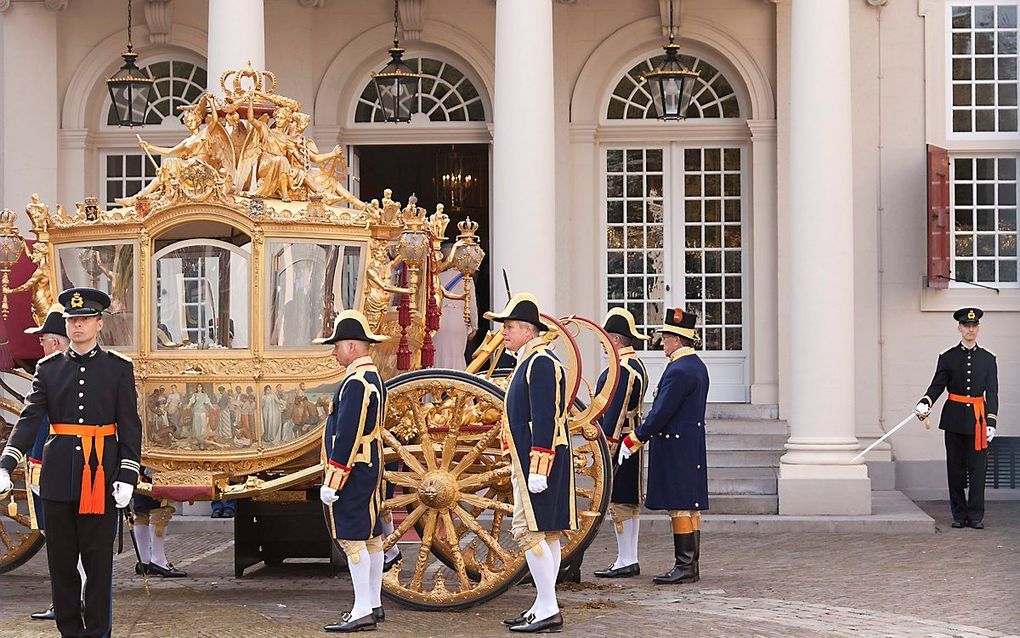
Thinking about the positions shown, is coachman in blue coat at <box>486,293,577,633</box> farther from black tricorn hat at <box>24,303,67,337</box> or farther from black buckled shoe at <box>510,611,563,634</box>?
black tricorn hat at <box>24,303,67,337</box>

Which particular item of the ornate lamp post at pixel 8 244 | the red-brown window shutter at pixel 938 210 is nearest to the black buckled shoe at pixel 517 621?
the ornate lamp post at pixel 8 244

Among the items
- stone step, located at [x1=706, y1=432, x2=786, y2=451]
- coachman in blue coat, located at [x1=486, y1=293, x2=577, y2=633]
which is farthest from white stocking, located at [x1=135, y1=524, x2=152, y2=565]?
stone step, located at [x1=706, y1=432, x2=786, y2=451]

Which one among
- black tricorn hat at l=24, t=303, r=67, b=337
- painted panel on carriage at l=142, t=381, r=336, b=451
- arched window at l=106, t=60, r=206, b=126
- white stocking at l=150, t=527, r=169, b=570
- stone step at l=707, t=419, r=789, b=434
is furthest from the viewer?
arched window at l=106, t=60, r=206, b=126

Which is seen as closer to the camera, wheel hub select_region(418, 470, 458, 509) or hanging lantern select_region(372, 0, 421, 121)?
wheel hub select_region(418, 470, 458, 509)

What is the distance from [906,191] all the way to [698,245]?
7.52 ft

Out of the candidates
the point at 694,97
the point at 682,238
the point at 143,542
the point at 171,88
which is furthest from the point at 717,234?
the point at 143,542

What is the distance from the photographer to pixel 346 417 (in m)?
9.09

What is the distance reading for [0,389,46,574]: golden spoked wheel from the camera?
10812 millimetres

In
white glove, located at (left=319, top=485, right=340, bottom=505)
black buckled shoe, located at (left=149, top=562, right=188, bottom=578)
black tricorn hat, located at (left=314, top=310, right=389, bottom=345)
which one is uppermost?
black tricorn hat, located at (left=314, top=310, right=389, bottom=345)

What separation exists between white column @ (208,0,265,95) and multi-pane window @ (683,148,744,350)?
5.28 meters

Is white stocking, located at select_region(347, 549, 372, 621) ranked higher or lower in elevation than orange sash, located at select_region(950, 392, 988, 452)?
lower

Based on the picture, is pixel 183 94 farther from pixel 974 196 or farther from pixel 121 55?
pixel 974 196

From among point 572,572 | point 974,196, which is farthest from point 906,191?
point 572,572

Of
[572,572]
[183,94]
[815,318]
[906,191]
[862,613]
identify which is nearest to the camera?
[862,613]
